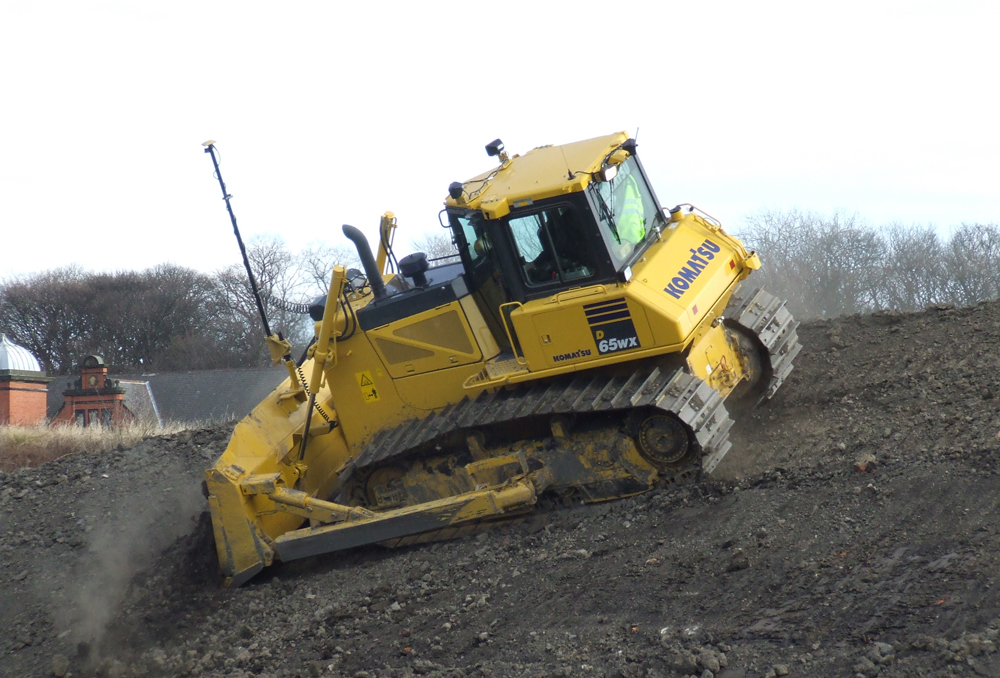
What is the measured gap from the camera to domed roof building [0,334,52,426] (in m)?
28.7

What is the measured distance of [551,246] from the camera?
23.0ft

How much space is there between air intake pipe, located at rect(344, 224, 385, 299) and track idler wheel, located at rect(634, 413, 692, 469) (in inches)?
104

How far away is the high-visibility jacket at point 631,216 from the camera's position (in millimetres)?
7224

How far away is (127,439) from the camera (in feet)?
52.6

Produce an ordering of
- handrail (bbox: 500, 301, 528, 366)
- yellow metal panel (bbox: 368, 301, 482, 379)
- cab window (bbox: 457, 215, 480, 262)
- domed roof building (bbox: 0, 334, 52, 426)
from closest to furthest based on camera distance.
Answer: handrail (bbox: 500, 301, 528, 366)
cab window (bbox: 457, 215, 480, 262)
yellow metal panel (bbox: 368, 301, 482, 379)
domed roof building (bbox: 0, 334, 52, 426)

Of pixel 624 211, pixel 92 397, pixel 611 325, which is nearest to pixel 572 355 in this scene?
pixel 611 325

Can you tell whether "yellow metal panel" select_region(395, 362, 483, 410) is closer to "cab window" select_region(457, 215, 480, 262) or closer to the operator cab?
the operator cab

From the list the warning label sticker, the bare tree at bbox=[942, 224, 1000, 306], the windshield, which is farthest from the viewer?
the bare tree at bbox=[942, 224, 1000, 306]

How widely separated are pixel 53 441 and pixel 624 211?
14133 mm

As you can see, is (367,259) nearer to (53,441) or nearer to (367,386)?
(367,386)

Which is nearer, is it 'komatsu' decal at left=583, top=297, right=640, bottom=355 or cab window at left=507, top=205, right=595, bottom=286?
'komatsu' decal at left=583, top=297, right=640, bottom=355

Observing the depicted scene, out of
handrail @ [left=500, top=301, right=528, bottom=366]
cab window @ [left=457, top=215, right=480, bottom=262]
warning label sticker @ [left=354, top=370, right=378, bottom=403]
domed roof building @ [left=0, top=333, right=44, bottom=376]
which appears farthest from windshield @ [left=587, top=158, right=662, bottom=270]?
domed roof building @ [left=0, top=333, right=44, bottom=376]

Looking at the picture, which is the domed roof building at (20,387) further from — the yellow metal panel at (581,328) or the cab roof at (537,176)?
the yellow metal panel at (581,328)

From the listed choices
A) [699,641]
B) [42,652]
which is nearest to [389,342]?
[42,652]
